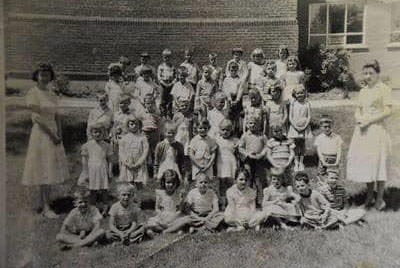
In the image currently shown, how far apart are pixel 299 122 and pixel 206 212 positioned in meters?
0.86

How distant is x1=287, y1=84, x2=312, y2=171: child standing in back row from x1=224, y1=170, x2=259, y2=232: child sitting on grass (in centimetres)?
36

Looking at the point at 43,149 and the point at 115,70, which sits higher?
the point at 115,70

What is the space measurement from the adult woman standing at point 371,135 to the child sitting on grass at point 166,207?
117 cm

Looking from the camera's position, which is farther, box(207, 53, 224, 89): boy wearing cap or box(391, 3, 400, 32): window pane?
box(207, 53, 224, 89): boy wearing cap

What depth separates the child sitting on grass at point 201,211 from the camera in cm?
353

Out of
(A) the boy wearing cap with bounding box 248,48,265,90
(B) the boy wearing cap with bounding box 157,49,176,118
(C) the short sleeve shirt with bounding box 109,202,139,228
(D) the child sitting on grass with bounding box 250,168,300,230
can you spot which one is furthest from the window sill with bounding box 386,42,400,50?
(C) the short sleeve shirt with bounding box 109,202,139,228

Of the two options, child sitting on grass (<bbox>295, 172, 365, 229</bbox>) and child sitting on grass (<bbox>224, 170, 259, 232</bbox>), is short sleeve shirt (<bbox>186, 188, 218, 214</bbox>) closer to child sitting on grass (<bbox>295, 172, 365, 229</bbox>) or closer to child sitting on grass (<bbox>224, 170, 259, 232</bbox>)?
child sitting on grass (<bbox>224, 170, 259, 232</bbox>)

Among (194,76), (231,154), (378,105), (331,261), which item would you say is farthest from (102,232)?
(378,105)

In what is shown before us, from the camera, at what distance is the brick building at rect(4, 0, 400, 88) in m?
3.58

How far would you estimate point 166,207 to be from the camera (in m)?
3.54

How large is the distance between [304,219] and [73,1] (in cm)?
212

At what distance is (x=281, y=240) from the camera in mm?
3492

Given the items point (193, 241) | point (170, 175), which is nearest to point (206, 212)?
point (193, 241)

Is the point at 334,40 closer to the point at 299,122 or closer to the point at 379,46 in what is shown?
→ the point at 379,46
